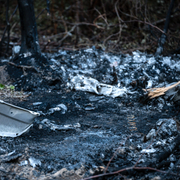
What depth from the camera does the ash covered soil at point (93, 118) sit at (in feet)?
7.16

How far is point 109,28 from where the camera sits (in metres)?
6.79

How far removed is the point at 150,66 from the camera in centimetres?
461

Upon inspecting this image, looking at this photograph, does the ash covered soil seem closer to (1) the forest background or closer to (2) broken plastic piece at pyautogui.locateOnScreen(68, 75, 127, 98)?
(2) broken plastic piece at pyautogui.locateOnScreen(68, 75, 127, 98)

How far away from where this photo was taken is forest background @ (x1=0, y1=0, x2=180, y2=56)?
17.9 ft

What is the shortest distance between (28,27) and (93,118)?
2418 mm

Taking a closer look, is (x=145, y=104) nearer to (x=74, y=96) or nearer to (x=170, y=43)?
(x=74, y=96)

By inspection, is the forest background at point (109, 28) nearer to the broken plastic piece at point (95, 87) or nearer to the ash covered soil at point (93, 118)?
the ash covered soil at point (93, 118)

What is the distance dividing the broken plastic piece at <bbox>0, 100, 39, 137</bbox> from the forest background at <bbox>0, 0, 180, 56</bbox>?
244 centimetres

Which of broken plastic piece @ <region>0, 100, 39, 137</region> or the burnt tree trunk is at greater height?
the burnt tree trunk

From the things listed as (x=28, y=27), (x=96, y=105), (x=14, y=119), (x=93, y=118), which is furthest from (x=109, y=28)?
(x=14, y=119)

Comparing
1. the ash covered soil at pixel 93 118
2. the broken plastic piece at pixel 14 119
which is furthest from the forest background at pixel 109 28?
the broken plastic piece at pixel 14 119

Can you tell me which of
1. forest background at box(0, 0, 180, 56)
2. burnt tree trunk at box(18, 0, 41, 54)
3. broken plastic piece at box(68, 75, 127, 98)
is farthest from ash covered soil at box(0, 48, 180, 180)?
forest background at box(0, 0, 180, 56)

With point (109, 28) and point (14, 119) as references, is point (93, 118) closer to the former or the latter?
point (14, 119)

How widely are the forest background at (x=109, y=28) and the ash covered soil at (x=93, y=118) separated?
2.65 feet
